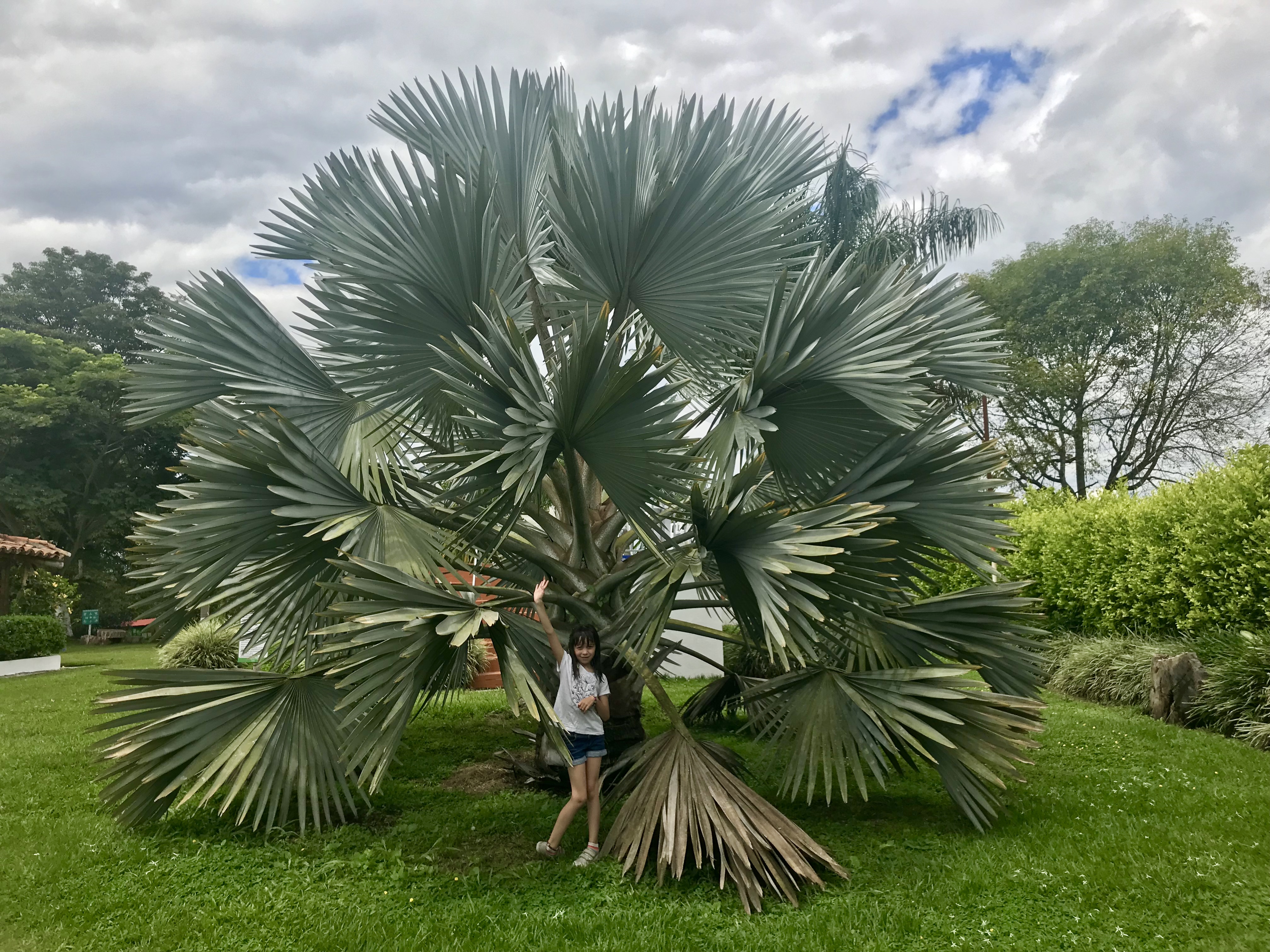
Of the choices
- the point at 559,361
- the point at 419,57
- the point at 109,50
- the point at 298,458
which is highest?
the point at 109,50

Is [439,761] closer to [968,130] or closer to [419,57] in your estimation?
[419,57]

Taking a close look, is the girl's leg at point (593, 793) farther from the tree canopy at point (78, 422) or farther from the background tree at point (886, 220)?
the tree canopy at point (78, 422)

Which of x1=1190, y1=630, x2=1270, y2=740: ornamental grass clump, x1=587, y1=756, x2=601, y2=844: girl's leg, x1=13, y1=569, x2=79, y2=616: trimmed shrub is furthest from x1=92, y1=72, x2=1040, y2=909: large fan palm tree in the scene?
x1=13, y1=569, x2=79, y2=616: trimmed shrub

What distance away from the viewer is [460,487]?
15.2 ft

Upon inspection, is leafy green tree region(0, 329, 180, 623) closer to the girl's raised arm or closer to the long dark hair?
the girl's raised arm

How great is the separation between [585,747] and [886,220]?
1858 cm

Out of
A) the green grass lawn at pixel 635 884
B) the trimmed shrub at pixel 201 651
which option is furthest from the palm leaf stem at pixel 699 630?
the trimmed shrub at pixel 201 651

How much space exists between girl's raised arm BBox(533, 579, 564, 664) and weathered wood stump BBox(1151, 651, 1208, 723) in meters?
6.22

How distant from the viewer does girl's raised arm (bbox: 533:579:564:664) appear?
15.9 ft

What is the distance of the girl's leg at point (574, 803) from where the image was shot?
4.71m

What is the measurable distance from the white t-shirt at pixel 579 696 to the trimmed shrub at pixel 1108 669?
6.57m

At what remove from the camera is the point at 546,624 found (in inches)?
193

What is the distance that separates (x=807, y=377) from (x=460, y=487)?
6.90 ft

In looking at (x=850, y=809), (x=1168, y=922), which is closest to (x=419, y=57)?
(x=850, y=809)
